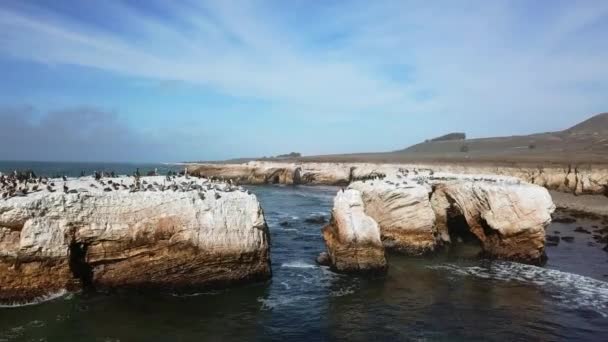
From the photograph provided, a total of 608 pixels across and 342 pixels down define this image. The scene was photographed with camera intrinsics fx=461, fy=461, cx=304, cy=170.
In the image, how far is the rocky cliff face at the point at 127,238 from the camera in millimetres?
15070

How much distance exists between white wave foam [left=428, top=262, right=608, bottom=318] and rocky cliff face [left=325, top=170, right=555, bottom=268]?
1.48 meters

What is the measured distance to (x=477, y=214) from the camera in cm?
2578

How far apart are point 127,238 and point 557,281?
18.2m

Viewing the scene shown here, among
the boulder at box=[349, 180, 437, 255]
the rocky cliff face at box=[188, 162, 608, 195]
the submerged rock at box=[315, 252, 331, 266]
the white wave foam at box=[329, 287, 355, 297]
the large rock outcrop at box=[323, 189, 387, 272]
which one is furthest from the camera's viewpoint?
the rocky cliff face at box=[188, 162, 608, 195]

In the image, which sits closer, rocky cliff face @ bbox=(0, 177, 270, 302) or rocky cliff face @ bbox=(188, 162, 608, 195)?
rocky cliff face @ bbox=(0, 177, 270, 302)

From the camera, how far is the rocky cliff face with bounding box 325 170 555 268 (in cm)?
2375

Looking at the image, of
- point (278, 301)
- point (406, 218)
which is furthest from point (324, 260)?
point (278, 301)

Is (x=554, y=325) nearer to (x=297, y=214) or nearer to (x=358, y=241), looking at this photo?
Answer: (x=358, y=241)

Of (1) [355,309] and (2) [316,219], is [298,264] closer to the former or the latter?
(1) [355,309]

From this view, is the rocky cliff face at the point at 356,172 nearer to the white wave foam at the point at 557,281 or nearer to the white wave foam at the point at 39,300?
the white wave foam at the point at 557,281

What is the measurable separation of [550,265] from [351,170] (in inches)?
2212

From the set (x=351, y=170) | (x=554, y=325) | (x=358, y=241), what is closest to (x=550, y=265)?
(x=554, y=325)

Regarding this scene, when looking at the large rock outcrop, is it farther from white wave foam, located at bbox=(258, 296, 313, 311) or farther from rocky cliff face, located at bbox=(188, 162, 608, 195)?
rocky cliff face, located at bbox=(188, 162, 608, 195)

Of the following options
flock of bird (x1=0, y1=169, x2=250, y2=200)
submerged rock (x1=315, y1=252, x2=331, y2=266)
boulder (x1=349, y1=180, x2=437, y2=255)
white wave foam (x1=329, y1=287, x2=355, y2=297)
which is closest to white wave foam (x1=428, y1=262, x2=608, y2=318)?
boulder (x1=349, y1=180, x2=437, y2=255)
